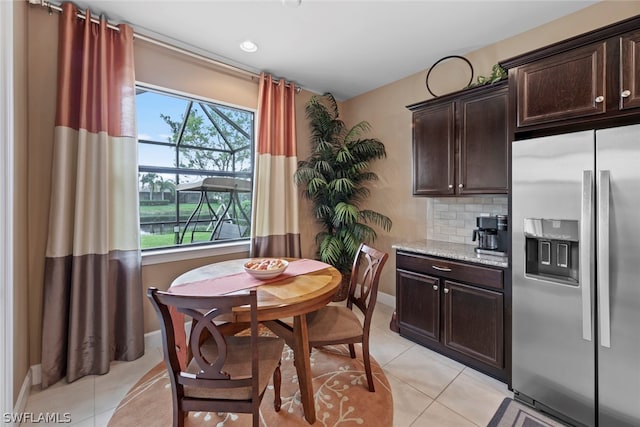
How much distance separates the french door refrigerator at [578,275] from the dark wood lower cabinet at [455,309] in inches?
6.3

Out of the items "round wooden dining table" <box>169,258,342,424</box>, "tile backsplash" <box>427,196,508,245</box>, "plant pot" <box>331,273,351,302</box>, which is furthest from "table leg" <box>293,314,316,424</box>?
"tile backsplash" <box>427,196,508,245</box>

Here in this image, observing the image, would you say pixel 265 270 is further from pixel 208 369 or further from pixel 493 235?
pixel 493 235

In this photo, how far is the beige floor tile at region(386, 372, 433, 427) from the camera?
169 cm

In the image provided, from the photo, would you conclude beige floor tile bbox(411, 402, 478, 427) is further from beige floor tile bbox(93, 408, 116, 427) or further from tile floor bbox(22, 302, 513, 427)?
beige floor tile bbox(93, 408, 116, 427)

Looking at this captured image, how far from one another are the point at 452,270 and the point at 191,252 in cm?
240

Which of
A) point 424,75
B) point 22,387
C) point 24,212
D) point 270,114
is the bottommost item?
point 22,387

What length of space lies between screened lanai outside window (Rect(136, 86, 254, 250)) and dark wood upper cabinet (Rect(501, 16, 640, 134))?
2.60 metres

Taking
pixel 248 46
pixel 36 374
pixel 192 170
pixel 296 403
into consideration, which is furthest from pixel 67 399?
pixel 248 46

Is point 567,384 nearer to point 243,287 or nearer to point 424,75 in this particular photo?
point 243,287

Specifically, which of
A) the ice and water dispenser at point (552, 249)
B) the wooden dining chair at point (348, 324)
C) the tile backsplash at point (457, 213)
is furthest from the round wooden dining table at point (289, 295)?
the tile backsplash at point (457, 213)

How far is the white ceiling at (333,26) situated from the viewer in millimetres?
2078

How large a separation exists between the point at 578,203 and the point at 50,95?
360cm

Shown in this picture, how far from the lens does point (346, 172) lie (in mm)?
3447

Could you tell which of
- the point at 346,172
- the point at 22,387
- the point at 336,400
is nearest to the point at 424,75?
the point at 346,172
